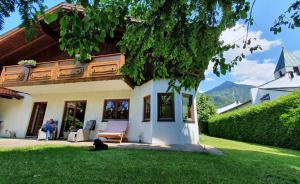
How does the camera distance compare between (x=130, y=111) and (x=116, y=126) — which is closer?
(x=116, y=126)

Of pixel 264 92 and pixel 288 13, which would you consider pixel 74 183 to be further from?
pixel 264 92

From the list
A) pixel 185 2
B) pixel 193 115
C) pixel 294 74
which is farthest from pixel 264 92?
pixel 185 2

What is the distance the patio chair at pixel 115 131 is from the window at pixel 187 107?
9.67 feet

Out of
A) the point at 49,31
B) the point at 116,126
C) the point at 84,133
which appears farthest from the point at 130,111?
the point at 49,31

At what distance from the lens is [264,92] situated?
111 feet

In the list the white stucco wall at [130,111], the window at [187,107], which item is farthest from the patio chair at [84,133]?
the window at [187,107]

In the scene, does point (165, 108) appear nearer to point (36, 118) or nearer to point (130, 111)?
point (130, 111)

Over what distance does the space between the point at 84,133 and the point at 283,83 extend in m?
31.5

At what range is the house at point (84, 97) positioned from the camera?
10297 millimetres

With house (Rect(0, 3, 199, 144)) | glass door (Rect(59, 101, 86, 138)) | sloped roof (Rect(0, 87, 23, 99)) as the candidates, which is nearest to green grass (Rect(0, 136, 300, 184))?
house (Rect(0, 3, 199, 144))

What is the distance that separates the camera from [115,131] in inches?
431

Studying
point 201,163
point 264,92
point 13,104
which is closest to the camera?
point 201,163

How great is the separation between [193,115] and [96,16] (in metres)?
9.22

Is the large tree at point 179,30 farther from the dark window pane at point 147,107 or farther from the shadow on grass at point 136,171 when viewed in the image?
the dark window pane at point 147,107
